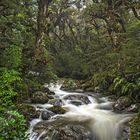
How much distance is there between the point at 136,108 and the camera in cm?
1523

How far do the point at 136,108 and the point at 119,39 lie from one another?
8.87m

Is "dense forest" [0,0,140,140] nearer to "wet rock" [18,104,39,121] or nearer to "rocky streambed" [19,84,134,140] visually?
"wet rock" [18,104,39,121]

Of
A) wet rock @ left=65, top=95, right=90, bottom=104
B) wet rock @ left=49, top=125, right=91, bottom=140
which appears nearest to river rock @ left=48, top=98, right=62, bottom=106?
wet rock @ left=65, top=95, right=90, bottom=104

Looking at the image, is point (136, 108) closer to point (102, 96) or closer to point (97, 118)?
point (97, 118)

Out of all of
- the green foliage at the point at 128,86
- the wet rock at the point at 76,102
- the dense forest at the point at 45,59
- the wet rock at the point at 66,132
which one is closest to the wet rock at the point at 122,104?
the dense forest at the point at 45,59

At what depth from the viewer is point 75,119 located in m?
14.1

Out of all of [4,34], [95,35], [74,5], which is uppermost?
[74,5]

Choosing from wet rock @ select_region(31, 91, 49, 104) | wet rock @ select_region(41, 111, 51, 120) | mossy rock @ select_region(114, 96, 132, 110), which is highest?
wet rock @ select_region(31, 91, 49, 104)

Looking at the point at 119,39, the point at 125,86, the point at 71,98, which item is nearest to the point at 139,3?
the point at 119,39

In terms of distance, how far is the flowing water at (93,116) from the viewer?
12281 millimetres

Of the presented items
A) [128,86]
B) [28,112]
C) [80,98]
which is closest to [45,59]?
[80,98]

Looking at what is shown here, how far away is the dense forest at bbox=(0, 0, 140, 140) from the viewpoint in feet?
32.8

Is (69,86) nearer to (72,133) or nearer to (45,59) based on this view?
(45,59)

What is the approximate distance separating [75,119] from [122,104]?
3454 millimetres
